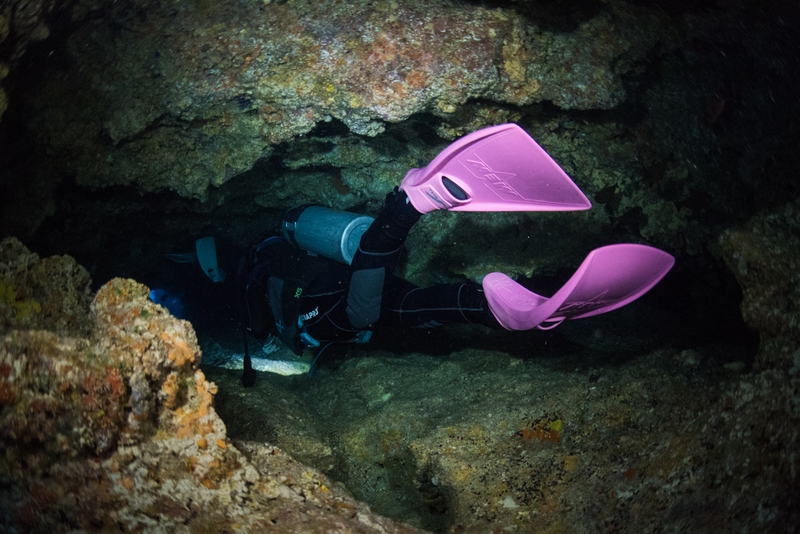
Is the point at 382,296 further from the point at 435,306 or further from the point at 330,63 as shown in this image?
the point at 330,63

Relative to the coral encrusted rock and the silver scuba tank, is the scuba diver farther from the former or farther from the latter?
the coral encrusted rock

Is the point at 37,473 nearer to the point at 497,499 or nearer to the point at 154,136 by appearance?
the point at 497,499

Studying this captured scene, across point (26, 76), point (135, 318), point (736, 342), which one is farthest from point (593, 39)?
point (26, 76)

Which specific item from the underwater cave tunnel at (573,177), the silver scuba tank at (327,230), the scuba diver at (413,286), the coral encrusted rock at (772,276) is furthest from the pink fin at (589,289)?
the silver scuba tank at (327,230)

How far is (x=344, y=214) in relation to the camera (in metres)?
3.84

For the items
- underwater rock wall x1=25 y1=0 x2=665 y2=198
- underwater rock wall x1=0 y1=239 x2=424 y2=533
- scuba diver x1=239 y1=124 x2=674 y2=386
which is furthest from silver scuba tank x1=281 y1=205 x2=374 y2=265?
underwater rock wall x1=0 y1=239 x2=424 y2=533

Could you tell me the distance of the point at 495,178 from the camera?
277cm

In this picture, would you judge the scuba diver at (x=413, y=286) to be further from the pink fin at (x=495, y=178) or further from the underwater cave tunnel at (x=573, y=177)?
the underwater cave tunnel at (x=573, y=177)

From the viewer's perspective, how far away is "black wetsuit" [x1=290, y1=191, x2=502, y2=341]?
311 centimetres

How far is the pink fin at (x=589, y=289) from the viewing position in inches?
90.1

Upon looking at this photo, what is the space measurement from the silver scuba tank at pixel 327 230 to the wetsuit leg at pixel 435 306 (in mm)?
528

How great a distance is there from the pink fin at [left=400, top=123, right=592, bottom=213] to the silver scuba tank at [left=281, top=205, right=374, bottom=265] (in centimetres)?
84

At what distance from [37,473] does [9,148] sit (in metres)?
2.28

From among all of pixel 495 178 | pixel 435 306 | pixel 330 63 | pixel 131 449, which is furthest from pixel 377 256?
pixel 131 449
